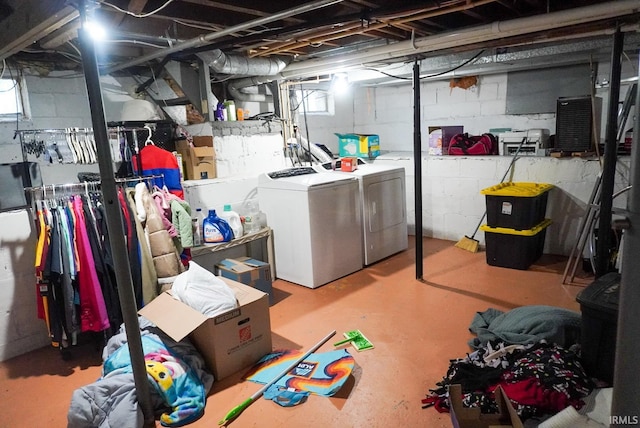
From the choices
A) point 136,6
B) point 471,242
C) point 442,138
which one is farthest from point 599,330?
point 442,138

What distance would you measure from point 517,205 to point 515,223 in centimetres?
18

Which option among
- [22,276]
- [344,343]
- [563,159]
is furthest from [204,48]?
[563,159]

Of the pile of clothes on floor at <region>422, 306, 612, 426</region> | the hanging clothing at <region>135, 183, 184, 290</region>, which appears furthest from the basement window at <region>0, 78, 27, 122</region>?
the pile of clothes on floor at <region>422, 306, 612, 426</region>

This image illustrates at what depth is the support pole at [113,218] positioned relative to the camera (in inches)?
68.0

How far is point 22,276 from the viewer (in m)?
2.74

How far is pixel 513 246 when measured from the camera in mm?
3900

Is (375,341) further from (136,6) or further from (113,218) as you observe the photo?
(136,6)

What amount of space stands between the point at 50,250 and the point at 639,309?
288cm

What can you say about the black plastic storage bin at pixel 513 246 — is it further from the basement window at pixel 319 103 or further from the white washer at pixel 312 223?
the basement window at pixel 319 103

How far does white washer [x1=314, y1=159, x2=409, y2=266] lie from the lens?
159 inches

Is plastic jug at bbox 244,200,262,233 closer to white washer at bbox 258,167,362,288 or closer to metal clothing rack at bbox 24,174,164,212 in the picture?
white washer at bbox 258,167,362,288

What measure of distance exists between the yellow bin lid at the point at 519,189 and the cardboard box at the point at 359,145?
5.27 feet

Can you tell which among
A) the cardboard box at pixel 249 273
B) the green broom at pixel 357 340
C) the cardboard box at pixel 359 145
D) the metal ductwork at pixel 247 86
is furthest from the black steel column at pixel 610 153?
the metal ductwork at pixel 247 86

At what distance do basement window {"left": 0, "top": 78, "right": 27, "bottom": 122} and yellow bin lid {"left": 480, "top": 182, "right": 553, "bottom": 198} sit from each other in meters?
4.20
